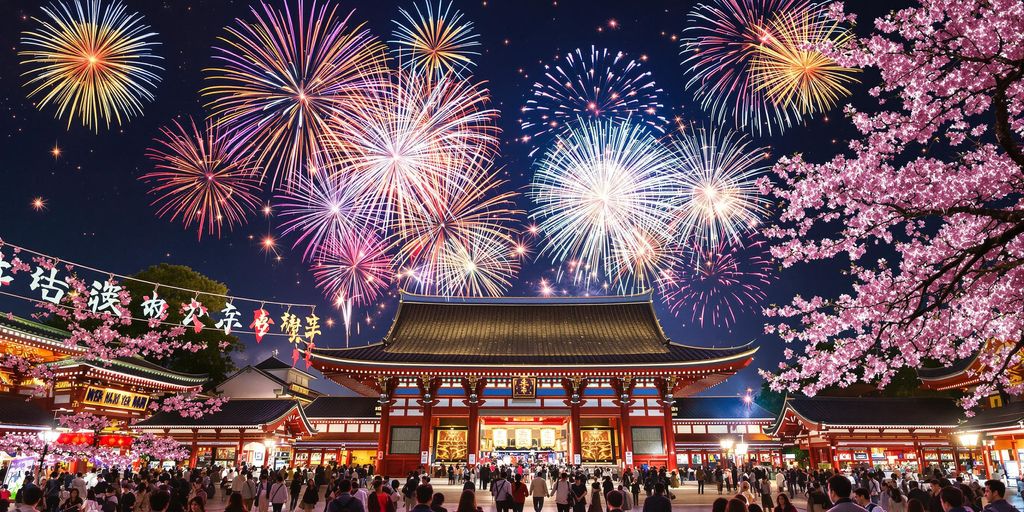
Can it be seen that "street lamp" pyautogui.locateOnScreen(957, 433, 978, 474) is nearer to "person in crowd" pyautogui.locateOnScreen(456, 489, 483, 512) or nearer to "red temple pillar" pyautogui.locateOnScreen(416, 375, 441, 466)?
"red temple pillar" pyautogui.locateOnScreen(416, 375, 441, 466)

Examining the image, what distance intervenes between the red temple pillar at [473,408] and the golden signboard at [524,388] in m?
1.46

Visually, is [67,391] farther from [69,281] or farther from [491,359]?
[491,359]

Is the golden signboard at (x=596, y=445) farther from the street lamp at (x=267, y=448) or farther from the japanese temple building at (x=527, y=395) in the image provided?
the street lamp at (x=267, y=448)

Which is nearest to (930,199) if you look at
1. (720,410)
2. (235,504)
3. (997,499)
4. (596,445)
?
(997,499)

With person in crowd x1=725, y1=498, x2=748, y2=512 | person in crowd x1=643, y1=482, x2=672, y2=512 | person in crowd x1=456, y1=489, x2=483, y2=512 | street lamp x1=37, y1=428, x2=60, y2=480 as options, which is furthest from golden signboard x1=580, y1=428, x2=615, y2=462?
person in crowd x1=725, y1=498, x2=748, y2=512

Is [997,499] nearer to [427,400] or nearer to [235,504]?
[235,504]

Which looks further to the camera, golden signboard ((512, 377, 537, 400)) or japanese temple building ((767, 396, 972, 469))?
japanese temple building ((767, 396, 972, 469))

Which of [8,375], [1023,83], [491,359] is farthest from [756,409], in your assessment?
[8,375]

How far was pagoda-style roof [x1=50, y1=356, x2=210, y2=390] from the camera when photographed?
81.6 feet

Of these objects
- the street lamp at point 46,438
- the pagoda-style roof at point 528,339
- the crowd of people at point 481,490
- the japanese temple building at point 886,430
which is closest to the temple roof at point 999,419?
the japanese temple building at point 886,430

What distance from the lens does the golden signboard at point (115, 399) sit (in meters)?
26.7

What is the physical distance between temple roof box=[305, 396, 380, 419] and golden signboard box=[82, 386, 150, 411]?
30.6ft

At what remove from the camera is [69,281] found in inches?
680

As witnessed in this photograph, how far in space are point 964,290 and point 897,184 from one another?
2.52 metres
